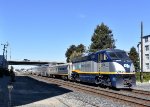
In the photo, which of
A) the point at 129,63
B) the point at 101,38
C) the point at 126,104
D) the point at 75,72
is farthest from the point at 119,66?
the point at 101,38

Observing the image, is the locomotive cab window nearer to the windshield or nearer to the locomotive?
the locomotive

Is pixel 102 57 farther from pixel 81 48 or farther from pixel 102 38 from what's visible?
pixel 81 48

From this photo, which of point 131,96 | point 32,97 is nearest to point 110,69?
point 131,96

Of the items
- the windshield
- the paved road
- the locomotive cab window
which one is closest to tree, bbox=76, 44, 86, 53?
the locomotive cab window

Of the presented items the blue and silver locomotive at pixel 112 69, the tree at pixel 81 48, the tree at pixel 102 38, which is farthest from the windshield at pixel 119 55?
the tree at pixel 81 48

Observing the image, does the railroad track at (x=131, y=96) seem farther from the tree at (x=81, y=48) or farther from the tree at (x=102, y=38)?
the tree at (x=81, y=48)

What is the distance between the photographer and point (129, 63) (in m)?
28.5

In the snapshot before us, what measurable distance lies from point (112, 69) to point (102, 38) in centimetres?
7018

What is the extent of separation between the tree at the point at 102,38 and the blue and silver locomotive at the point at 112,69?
205ft

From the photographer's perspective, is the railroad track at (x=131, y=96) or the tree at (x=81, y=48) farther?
the tree at (x=81, y=48)

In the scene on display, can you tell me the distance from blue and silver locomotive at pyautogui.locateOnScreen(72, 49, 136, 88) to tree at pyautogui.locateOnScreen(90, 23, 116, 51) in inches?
2461

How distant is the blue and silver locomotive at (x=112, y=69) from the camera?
91.5 feet

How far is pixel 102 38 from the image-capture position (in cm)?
9812

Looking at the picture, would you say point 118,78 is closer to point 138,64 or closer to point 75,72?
point 75,72
